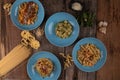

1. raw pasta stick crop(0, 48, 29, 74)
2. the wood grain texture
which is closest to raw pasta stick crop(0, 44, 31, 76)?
raw pasta stick crop(0, 48, 29, 74)

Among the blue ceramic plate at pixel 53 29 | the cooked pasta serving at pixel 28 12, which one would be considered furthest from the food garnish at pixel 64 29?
the cooked pasta serving at pixel 28 12

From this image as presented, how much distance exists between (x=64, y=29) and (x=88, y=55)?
166 mm

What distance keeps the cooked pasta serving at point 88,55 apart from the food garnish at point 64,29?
0.30ft

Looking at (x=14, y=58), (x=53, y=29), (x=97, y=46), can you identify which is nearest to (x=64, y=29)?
(x=53, y=29)

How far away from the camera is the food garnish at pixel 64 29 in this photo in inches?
70.1

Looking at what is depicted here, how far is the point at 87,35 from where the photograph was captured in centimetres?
180

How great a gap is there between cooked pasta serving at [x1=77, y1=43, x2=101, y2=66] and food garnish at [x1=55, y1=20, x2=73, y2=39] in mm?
91

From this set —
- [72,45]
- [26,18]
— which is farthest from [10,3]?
[72,45]

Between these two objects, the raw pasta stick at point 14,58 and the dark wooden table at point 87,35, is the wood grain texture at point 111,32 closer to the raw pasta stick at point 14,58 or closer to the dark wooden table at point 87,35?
the dark wooden table at point 87,35

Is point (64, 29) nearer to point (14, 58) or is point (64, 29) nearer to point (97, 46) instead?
point (97, 46)

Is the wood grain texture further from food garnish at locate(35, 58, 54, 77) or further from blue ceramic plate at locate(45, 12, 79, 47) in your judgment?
food garnish at locate(35, 58, 54, 77)

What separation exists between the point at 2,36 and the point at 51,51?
25cm

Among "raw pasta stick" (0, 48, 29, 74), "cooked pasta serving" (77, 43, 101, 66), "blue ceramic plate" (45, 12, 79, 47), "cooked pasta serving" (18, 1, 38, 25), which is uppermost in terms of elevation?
"cooked pasta serving" (18, 1, 38, 25)

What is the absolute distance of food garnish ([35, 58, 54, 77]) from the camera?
178 centimetres
